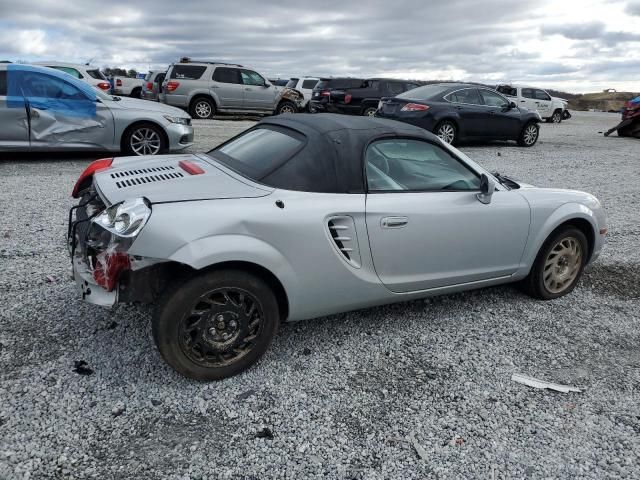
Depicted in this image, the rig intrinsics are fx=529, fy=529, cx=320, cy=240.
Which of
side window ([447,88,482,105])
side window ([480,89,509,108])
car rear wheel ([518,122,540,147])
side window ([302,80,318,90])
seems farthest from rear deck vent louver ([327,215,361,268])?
side window ([302,80,318,90])

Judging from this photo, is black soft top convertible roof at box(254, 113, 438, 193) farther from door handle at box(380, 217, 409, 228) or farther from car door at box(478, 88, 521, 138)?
car door at box(478, 88, 521, 138)

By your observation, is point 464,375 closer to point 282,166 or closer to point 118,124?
point 282,166

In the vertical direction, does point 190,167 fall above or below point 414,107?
below

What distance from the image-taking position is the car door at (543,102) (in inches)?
932

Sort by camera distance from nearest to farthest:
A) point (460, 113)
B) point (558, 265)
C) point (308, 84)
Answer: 1. point (558, 265)
2. point (460, 113)
3. point (308, 84)

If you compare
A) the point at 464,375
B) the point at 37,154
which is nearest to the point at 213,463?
the point at 464,375

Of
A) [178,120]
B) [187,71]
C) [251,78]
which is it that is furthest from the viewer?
[251,78]

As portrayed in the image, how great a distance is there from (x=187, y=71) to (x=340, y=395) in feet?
52.8

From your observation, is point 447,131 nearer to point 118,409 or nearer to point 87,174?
point 87,174

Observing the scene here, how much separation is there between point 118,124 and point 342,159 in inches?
251

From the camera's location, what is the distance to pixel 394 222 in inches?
129

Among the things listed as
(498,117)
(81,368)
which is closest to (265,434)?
(81,368)

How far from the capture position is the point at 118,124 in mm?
8500

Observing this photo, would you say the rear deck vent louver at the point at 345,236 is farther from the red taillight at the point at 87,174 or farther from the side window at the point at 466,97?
the side window at the point at 466,97
